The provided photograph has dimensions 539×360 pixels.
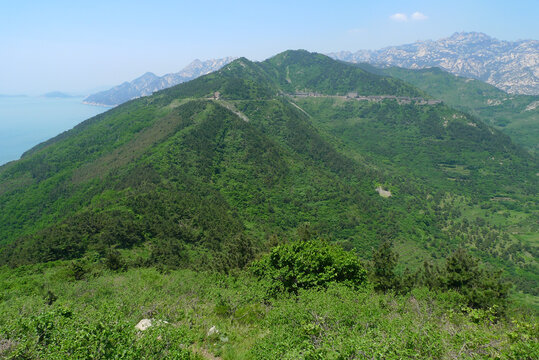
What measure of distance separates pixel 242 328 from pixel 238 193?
75.7 meters

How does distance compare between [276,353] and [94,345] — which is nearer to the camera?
[94,345]

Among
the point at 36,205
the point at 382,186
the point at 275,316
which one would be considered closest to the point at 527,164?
the point at 382,186

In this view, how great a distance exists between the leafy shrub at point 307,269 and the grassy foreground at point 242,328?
6.69 ft

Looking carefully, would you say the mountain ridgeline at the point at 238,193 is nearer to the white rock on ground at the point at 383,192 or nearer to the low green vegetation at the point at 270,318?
the white rock on ground at the point at 383,192

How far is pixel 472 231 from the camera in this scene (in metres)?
113

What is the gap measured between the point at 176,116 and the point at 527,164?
207 meters

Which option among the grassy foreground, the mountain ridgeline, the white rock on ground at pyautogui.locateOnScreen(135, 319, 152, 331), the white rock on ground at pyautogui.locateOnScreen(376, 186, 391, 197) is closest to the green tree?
the grassy foreground

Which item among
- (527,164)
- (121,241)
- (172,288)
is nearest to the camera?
(172,288)

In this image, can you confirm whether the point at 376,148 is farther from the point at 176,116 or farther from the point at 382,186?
the point at 176,116

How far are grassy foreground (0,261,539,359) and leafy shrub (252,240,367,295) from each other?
2.04 metres

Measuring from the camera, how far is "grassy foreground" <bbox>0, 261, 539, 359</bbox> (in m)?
10.9

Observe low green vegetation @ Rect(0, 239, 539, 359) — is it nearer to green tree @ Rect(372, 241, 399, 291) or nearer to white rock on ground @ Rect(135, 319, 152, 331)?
green tree @ Rect(372, 241, 399, 291)

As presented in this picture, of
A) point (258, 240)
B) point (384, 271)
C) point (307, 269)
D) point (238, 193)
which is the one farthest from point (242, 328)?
point (238, 193)

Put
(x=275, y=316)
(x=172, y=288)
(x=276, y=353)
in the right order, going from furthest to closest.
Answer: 1. (x=172, y=288)
2. (x=275, y=316)
3. (x=276, y=353)
